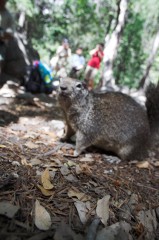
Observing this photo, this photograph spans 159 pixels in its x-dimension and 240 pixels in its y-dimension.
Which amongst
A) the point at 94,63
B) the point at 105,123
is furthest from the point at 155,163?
the point at 94,63

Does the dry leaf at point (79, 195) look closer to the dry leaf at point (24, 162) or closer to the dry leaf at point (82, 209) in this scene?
the dry leaf at point (82, 209)

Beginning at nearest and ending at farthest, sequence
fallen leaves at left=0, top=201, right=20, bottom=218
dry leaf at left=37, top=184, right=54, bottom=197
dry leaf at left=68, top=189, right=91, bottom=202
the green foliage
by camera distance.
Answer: fallen leaves at left=0, top=201, right=20, bottom=218 < dry leaf at left=37, top=184, right=54, bottom=197 < dry leaf at left=68, top=189, right=91, bottom=202 < the green foliage

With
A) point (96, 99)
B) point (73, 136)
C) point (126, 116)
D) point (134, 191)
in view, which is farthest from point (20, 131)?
point (134, 191)

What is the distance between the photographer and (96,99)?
14.4 ft

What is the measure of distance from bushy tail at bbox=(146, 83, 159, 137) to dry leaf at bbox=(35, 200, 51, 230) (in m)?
2.61

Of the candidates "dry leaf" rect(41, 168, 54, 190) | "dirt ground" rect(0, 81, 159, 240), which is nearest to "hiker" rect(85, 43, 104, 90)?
"dirt ground" rect(0, 81, 159, 240)

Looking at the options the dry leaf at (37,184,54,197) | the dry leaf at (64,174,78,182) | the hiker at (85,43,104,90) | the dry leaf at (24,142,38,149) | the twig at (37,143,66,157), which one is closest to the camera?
the dry leaf at (37,184,54,197)

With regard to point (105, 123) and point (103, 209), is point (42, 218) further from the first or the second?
point (105, 123)

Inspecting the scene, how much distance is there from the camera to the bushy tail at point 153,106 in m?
4.47

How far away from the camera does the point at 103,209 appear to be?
2.79 m

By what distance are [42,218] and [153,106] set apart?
2772 mm

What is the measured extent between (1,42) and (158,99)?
17.9 ft

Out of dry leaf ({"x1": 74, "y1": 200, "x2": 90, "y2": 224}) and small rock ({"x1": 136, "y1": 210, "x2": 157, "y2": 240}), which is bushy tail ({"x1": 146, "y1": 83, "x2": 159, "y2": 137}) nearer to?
small rock ({"x1": 136, "y1": 210, "x2": 157, "y2": 240})

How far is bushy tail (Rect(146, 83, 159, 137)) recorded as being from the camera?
14.7ft
